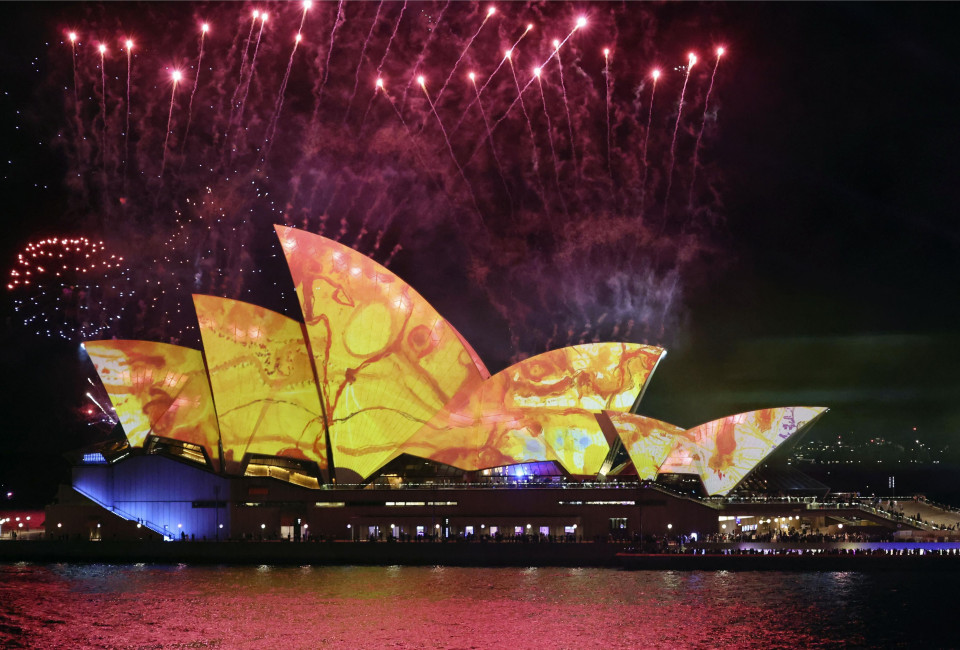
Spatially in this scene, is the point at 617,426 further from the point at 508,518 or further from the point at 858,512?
the point at 858,512

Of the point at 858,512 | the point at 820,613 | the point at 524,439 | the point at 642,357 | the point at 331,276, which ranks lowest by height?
the point at 820,613

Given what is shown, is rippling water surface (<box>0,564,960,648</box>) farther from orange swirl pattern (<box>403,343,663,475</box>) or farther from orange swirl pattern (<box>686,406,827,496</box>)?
orange swirl pattern (<box>686,406,827,496</box>)

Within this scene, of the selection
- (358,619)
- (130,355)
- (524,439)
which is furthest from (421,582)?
(130,355)

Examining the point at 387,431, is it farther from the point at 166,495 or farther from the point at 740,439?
the point at 740,439

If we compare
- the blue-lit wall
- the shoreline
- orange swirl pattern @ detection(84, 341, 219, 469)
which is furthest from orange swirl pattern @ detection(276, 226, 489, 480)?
the blue-lit wall

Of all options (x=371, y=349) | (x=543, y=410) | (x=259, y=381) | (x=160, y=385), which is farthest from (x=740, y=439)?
(x=160, y=385)

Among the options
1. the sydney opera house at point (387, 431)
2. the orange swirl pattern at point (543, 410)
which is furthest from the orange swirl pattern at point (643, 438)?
the orange swirl pattern at point (543, 410)

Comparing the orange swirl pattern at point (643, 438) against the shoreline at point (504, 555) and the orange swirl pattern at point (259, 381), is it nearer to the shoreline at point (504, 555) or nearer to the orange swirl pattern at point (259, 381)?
the shoreline at point (504, 555)
